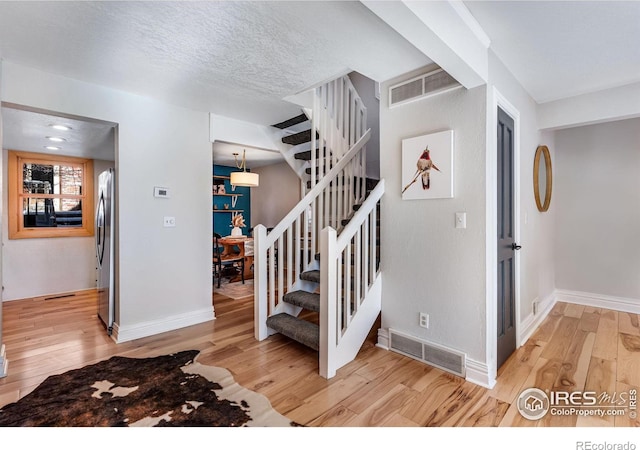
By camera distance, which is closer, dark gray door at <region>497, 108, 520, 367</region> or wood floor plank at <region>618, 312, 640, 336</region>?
dark gray door at <region>497, 108, 520, 367</region>

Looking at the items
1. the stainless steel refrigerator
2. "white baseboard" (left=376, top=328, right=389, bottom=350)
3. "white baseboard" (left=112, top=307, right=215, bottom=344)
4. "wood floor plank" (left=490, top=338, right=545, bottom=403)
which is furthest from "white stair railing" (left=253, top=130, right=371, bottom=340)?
"wood floor plank" (left=490, top=338, right=545, bottom=403)

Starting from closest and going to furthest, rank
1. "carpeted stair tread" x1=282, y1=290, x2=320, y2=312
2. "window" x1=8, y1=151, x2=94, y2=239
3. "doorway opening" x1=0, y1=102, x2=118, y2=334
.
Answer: "carpeted stair tread" x1=282, y1=290, x2=320, y2=312 → "doorway opening" x1=0, y1=102, x2=118, y2=334 → "window" x1=8, y1=151, x2=94, y2=239

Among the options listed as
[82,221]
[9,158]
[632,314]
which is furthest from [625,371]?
[9,158]

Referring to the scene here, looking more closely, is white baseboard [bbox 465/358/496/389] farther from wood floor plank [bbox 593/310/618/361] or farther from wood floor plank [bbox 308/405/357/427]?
wood floor plank [bbox 593/310/618/361]

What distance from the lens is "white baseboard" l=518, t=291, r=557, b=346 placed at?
271cm

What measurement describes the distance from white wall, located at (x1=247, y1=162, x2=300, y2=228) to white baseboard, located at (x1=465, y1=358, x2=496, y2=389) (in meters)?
4.26

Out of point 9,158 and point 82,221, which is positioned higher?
point 9,158

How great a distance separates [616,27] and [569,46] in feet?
0.77

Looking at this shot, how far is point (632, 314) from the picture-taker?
3361mm

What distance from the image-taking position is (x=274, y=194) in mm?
6395

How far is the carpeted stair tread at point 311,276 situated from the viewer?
299 cm

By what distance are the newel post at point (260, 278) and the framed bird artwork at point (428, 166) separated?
126 centimetres

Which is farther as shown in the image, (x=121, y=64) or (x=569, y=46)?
(x=121, y=64)

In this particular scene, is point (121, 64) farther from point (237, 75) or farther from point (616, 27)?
point (616, 27)
